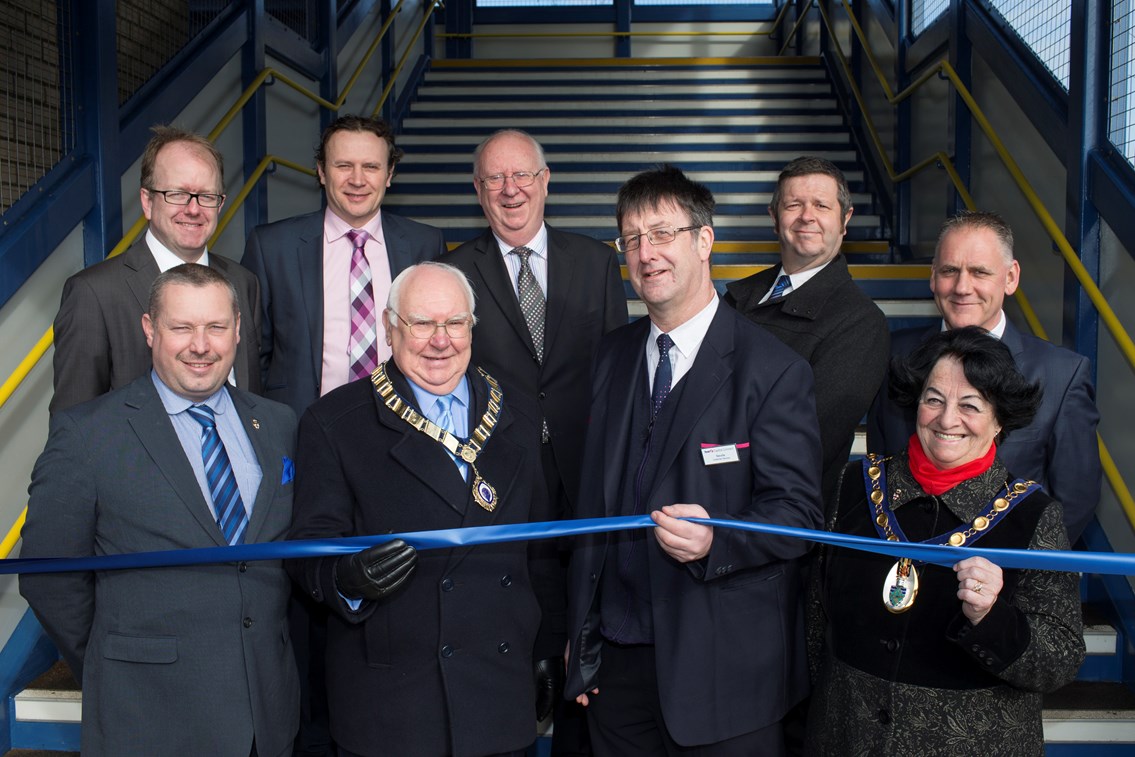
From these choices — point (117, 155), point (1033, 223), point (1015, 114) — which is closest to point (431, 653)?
point (117, 155)

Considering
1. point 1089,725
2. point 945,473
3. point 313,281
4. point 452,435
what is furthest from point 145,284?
point 1089,725

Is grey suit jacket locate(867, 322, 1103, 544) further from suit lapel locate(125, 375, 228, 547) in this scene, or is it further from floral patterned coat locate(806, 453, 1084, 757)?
suit lapel locate(125, 375, 228, 547)

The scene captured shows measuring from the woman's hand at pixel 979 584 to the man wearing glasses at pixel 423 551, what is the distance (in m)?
0.93

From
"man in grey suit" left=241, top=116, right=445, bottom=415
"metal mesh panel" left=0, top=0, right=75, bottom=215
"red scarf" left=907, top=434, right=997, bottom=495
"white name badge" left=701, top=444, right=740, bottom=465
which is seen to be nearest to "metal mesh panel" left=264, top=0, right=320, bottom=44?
"metal mesh panel" left=0, top=0, right=75, bottom=215

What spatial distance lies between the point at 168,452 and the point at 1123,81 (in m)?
3.63

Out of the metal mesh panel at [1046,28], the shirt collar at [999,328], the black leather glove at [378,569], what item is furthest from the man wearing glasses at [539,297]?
the metal mesh panel at [1046,28]

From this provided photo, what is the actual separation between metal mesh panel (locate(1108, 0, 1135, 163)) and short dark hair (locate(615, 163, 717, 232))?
232 centimetres

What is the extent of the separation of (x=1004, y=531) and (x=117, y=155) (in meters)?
3.76

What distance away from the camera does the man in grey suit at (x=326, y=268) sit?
318 centimetres

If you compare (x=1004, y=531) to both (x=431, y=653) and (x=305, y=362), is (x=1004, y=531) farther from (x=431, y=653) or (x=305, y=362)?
(x=305, y=362)

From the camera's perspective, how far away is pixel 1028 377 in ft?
9.23

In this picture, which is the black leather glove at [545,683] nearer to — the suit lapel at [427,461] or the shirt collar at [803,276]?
the suit lapel at [427,461]

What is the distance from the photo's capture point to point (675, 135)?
8242 millimetres

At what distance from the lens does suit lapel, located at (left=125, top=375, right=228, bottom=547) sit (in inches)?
87.7
